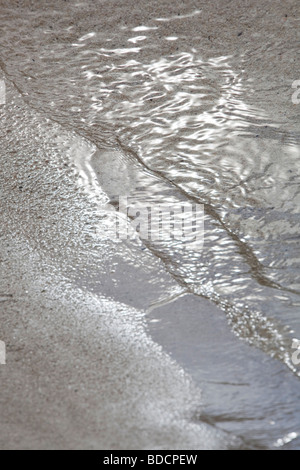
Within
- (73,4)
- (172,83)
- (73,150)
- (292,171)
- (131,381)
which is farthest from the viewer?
(73,4)

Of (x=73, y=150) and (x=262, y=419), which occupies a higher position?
(x=73, y=150)

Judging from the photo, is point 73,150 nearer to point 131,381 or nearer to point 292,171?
point 292,171

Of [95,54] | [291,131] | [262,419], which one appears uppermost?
[95,54]

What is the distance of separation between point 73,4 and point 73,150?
4.76 ft

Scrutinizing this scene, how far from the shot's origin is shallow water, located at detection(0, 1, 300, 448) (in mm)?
1793

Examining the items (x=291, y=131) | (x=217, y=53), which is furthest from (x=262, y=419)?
(x=217, y=53)

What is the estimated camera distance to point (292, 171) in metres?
2.47

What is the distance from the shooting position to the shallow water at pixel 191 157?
1.79 metres

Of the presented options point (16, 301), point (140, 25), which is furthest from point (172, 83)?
point (16, 301)

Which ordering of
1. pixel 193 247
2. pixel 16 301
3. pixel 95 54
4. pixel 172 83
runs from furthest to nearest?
pixel 95 54 < pixel 172 83 < pixel 193 247 < pixel 16 301

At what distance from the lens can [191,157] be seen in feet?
8.56

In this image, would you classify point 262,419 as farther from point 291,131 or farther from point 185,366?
point 291,131

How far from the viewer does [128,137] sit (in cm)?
275

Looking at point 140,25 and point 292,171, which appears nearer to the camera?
point 292,171
